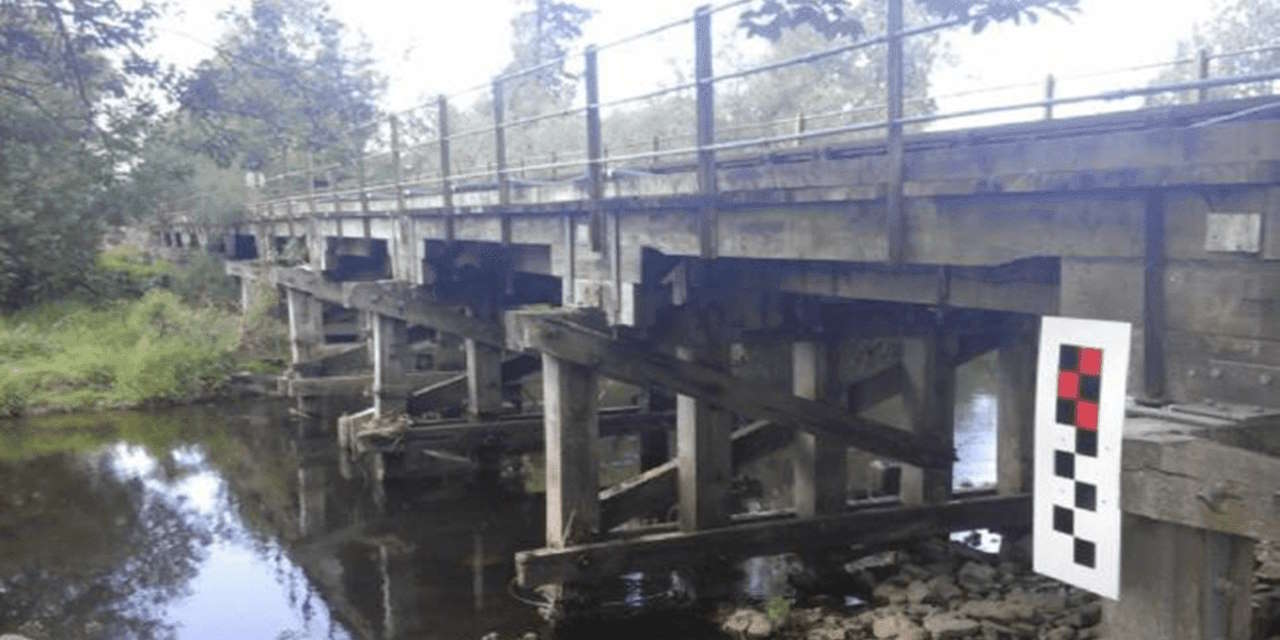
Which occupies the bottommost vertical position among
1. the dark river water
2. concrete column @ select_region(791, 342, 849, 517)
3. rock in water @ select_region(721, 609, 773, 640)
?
the dark river water

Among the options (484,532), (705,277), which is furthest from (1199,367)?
(484,532)

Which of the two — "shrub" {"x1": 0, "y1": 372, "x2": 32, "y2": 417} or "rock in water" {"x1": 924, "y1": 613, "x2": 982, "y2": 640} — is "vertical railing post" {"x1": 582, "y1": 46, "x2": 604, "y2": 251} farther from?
"shrub" {"x1": 0, "y1": 372, "x2": 32, "y2": 417}

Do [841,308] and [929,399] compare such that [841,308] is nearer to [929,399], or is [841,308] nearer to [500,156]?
[929,399]

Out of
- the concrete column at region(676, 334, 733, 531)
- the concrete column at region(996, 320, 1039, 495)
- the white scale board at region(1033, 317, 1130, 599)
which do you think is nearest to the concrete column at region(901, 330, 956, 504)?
the concrete column at region(996, 320, 1039, 495)

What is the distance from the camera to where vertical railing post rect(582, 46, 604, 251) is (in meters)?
6.51

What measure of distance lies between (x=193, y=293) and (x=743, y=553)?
67.8 feet

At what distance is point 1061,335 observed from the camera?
3.01 metres

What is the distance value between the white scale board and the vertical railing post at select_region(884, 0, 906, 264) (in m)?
1.20

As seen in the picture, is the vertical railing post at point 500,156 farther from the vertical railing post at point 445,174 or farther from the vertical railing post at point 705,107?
the vertical railing post at point 705,107

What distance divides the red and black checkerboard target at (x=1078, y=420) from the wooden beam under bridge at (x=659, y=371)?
368 cm

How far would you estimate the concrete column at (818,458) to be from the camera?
7246 millimetres

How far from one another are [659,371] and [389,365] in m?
5.78

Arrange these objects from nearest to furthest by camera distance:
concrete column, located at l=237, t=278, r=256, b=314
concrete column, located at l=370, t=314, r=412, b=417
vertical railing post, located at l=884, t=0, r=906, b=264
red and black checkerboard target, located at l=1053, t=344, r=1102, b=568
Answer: red and black checkerboard target, located at l=1053, t=344, r=1102, b=568 < vertical railing post, located at l=884, t=0, r=906, b=264 < concrete column, located at l=370, t=314, r=412, b=417 < concrete column, located at l=237, t=278, r=256, b=314

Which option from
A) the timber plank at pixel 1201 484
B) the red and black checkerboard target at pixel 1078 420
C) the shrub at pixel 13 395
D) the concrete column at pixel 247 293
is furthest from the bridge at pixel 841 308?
the concrete column at pixel 247 293
